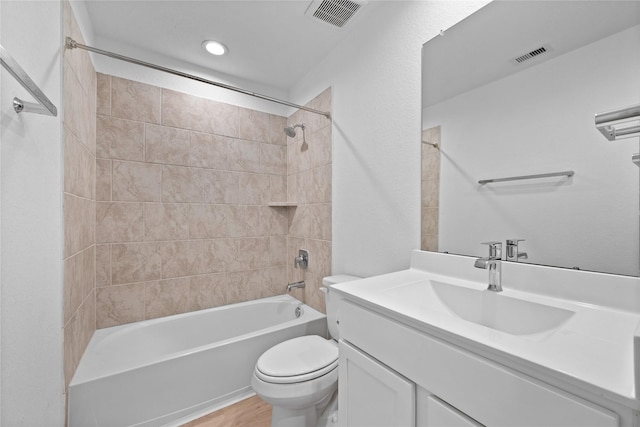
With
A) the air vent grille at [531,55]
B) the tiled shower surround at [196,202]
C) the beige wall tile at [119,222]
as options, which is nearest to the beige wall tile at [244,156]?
the tiled shower surround at [196,202]

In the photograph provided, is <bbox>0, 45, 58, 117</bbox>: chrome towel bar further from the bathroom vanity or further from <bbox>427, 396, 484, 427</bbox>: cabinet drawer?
<bbox>427, 396, 484, 427</bbox>: cabinet drawer

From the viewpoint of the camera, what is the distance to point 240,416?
1.51 meters

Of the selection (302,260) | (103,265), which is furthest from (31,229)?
(302,260)

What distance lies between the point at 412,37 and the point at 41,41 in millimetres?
1561

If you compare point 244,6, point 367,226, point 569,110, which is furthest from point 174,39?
point 569,110

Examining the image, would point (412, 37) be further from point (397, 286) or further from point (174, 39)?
point (174, 39)

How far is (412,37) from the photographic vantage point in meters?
1.31

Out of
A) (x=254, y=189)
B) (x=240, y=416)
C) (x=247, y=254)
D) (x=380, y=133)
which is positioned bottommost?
(x=240, y=416)

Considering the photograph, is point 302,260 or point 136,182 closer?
point 136,182

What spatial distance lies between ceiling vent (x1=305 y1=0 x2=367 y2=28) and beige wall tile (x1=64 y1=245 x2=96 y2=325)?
1.81 metres

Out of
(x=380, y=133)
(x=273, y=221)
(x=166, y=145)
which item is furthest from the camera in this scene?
(x=273, y=221)

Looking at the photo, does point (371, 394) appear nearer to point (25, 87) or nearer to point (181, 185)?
point (25, 87)

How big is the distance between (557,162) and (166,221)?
7.41ft

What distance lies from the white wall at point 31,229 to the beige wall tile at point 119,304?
755mm
